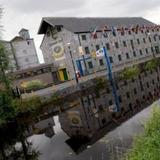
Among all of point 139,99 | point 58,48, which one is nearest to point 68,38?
point 58,48

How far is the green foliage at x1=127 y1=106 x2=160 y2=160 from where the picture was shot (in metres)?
8.51

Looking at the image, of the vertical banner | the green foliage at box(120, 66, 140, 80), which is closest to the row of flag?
the vertical banner

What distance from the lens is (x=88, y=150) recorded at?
12.9 m

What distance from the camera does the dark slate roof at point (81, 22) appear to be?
47188mm

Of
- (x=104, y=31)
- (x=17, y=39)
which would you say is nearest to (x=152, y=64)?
(x=104, y=31)

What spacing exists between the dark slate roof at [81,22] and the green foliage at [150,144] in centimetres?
3661

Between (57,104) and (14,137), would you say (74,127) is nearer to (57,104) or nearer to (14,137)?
(14,137)

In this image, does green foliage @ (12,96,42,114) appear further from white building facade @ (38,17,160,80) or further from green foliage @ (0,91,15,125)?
white building facade @ (38,17,160,80)

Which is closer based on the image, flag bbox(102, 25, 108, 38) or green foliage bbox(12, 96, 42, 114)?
green foliage bbox(12, 96, 42, 114)

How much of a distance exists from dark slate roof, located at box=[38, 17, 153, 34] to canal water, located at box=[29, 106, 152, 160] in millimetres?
31568

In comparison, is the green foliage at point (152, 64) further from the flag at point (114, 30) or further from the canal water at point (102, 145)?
the canal water at point (102, 145)

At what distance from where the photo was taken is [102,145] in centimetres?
1304

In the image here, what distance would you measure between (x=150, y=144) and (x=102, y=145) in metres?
4.14

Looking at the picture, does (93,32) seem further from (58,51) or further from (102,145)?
(102,145)
